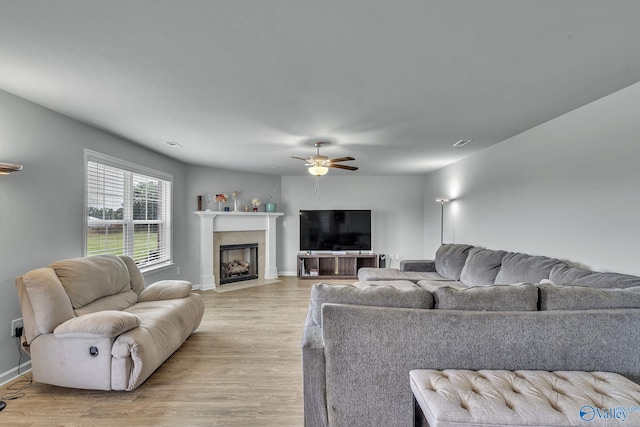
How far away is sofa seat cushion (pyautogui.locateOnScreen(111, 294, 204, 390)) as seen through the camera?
7.26 feet

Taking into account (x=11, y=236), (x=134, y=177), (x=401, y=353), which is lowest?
(x=401, y=353)

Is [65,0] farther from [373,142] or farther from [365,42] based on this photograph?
[373,142]

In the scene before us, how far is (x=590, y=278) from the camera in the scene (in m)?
2.18

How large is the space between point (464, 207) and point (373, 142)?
220 cm

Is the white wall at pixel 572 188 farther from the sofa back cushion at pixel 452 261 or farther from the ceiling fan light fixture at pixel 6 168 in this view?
the ceiling fan light fixture at pixel 6 168

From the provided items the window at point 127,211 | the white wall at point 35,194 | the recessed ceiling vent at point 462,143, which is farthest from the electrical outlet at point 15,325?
the recessed ceiling vent at point 462,143

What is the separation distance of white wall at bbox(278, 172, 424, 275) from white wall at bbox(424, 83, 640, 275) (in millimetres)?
2364

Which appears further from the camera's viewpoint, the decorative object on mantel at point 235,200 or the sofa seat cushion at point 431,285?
the decorative object on mantel at point 235,200

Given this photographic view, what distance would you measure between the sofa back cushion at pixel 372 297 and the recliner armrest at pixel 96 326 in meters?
1.64

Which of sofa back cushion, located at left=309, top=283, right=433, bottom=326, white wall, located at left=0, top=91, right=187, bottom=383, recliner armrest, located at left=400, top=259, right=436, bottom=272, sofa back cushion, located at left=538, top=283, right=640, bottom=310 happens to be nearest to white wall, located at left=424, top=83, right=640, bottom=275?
sofa back cushion, located at left=538, top=283, right=640, bottom=310

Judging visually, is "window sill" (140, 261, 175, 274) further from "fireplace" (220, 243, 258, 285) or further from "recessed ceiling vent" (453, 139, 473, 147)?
"recessed ceiling vent" (453, 139, 473, 147)

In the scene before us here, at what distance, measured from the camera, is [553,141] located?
2961 millimetres

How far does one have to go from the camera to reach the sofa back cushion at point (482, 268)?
339 cm

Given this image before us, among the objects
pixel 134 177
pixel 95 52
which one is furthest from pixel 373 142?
pixel 134 177
